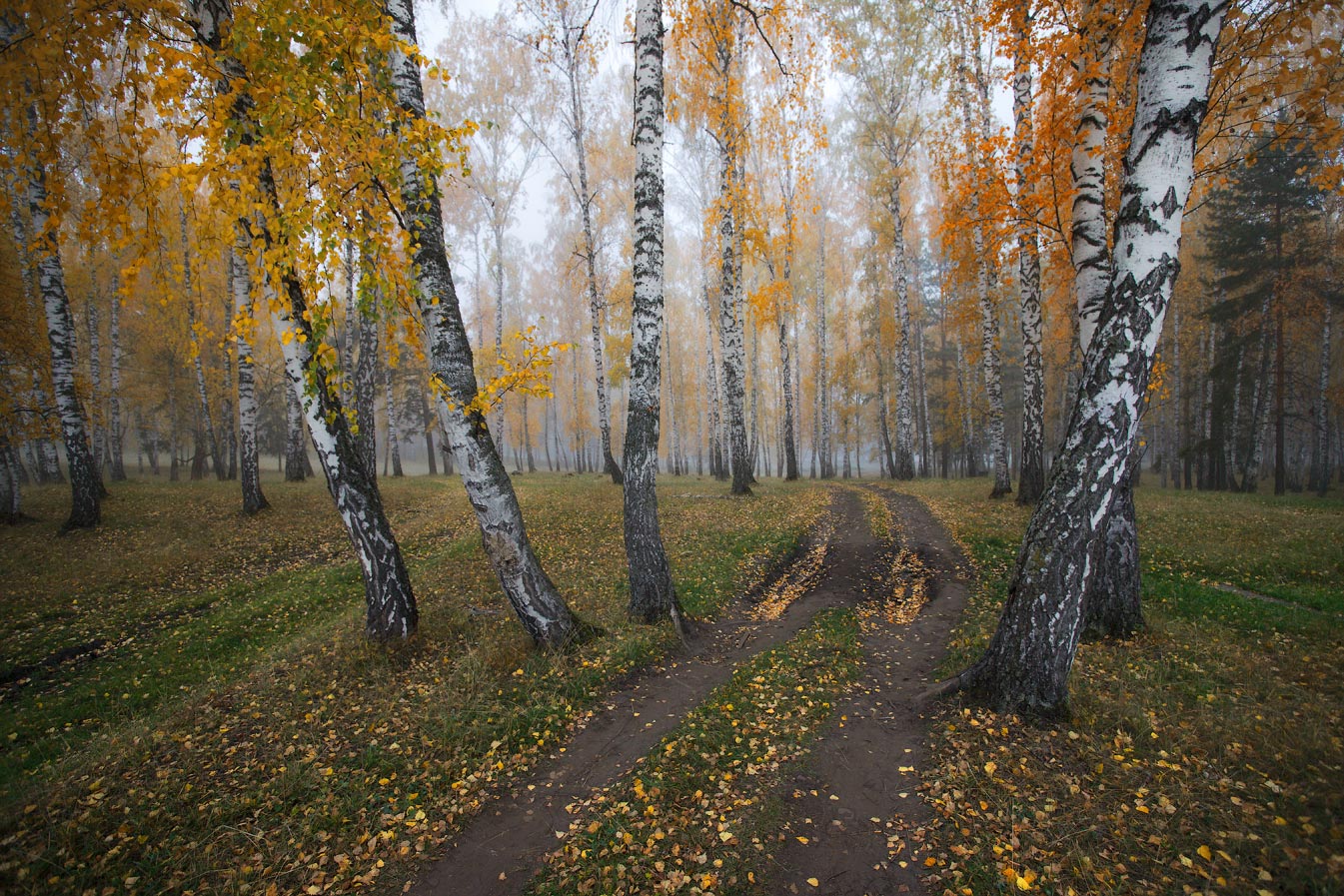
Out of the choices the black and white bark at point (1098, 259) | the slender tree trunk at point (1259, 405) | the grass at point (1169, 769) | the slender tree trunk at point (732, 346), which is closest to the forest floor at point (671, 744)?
the grass at point (1169, 769)

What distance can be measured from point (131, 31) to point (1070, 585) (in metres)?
8.67

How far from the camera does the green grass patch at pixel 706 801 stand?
3.34 metres

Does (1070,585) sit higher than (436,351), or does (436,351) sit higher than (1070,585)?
(436,351)

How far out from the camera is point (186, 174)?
12.2 feet

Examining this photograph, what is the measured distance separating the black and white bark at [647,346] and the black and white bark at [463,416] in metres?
1.33

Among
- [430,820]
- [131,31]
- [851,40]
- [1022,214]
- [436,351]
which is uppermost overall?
[851,40]

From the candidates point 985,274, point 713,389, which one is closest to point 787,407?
point 713,389

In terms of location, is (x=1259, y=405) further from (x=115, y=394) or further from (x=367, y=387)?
(x=115, y=394)

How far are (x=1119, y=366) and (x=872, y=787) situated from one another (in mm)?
4010

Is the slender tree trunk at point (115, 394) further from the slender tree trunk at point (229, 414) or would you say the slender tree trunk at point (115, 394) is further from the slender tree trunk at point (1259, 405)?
the slender tree trunk at point (1259, 405)

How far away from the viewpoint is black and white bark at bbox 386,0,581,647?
19.4 ft

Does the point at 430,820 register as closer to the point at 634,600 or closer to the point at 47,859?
the point at 47,859

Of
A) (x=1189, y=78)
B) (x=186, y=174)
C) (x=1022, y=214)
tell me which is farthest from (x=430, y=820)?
(x=1022, y=214)

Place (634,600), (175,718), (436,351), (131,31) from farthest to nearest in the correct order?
(634,600), (436,351), (175,718), (131,31)
